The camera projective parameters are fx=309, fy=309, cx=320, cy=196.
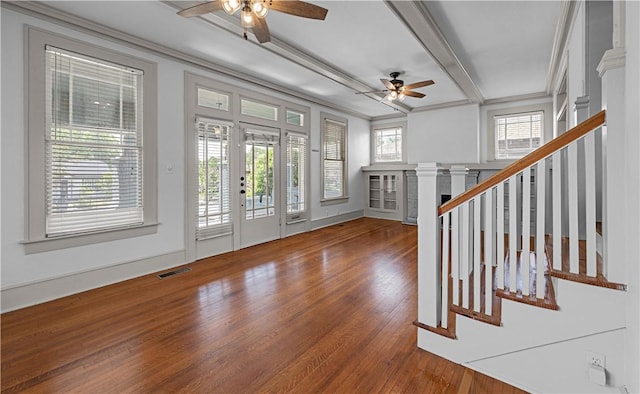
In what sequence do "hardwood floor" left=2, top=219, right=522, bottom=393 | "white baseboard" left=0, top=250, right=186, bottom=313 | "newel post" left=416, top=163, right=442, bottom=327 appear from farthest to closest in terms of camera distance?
1. "white baseboard" left=0, top=250, right=186, bottom=313
2. "newel post" left=416, top=163, right=442, bottom=327
3. "hardwood floor" left=2, top=219, right=522, bottom=393

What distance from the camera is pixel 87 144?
3.26m

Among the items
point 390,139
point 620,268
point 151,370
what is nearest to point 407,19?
point 620,268

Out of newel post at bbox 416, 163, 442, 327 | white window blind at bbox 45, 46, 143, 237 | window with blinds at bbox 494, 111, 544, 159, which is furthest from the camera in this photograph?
window with blinds at bbox 494, 111, 544, 159

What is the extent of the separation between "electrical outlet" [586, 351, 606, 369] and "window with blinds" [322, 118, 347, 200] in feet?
18.2

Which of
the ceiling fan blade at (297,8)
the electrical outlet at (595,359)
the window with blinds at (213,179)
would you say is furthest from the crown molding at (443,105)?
the electrical outlet at (595,359)

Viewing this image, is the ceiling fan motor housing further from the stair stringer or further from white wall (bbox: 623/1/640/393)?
the stair stringer

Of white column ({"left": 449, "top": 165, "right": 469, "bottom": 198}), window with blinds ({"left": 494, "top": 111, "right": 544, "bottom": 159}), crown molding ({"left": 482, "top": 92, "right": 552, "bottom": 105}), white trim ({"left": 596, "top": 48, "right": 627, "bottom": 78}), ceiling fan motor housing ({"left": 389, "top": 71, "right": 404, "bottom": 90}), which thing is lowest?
white column ({"left": 449, "top": 165, "right": 469, "bottom": 198})

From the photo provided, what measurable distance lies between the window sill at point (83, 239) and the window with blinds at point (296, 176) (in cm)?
265

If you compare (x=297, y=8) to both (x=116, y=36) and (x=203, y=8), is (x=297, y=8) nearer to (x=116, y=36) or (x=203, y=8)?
(x=203, y=8)

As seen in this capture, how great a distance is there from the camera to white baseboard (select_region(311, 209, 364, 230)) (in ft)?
22.0

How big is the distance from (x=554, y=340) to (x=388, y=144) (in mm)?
7073

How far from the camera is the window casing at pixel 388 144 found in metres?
8.14

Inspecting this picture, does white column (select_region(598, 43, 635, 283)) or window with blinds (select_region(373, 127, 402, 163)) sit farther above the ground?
window with blinds (select_region(373, 127, 402, 163))

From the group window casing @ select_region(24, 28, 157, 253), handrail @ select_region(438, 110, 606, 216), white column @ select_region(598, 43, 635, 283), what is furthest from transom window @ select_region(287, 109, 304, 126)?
white column @ select_region(598, 43, 635, 283)
